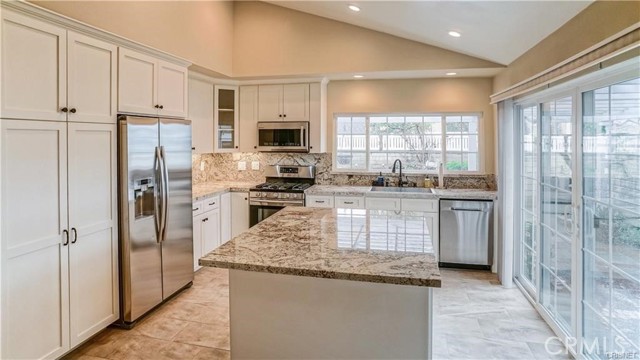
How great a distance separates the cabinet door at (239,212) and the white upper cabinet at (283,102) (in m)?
1.13

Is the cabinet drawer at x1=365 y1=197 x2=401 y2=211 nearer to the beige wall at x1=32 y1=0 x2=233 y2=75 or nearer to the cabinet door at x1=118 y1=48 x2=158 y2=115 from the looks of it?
the beige wall at x1=32 y1=0 x2=233 y2=75

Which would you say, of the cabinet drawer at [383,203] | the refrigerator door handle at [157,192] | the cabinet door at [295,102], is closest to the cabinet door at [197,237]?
the refrigerator door handle at [157,192]

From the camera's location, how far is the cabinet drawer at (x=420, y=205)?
14.0 ft

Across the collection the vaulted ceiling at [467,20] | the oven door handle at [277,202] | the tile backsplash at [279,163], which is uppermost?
the vaulted ceiling at [467,20]

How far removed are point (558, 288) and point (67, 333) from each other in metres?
3.75

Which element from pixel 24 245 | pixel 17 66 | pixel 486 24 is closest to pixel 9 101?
pixel 17 66

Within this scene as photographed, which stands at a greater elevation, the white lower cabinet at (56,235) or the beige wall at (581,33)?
the beige wall at (581,33)

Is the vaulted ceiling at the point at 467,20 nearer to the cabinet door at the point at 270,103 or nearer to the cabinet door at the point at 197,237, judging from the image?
the cabinet door at the point at 270,103

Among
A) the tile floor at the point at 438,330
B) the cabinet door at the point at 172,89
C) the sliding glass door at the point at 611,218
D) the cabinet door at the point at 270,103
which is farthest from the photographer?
the cabinet door at the point at 270,103

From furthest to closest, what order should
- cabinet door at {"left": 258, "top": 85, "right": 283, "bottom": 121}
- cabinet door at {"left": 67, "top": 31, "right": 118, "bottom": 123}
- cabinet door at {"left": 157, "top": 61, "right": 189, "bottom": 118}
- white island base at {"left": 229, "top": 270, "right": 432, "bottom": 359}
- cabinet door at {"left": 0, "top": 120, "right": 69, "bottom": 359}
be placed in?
1. cabinet door at {"left": 258, "top": 85, "right": 283, "bottom": 121}
2. cabinet door at {"left": 157, "top": 61, "right": 189, "bottom": 118}
3. cabinet door at {"left": 67, "top": 31, "right": 118, "bottom": 123}
4. cabinet door at {"left": 0, "top": 120, "right": 69, "bottom": 359}
5. white island base at {"left": 229, "top": 270, "right": 432, "bottom": 359}

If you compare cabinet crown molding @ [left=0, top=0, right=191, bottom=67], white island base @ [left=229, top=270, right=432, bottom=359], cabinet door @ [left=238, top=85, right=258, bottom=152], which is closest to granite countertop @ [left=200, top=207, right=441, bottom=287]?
white island base @ [left=229, top=270, right=432, bottom=359]

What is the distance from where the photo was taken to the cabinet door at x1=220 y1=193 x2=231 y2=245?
182 inches

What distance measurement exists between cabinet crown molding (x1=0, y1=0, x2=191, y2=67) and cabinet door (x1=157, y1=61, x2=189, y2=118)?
103mm

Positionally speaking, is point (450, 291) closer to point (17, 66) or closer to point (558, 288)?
point (558, 288)
